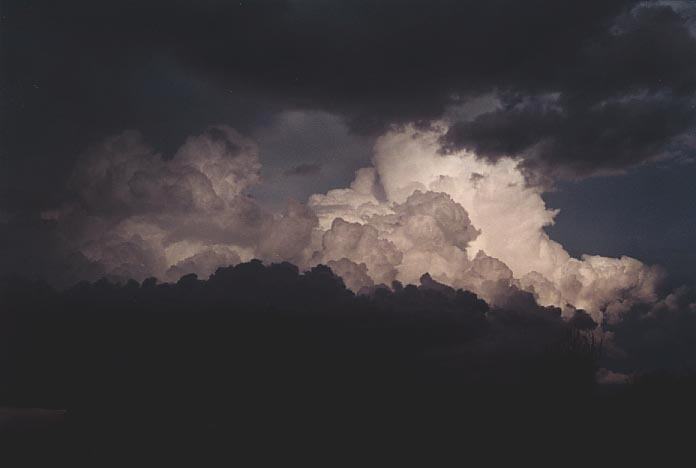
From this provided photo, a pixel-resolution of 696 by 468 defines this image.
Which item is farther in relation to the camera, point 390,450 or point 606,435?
point 390,450

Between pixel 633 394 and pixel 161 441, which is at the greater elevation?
pixel 633 394

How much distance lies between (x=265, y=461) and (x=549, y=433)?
149 ft

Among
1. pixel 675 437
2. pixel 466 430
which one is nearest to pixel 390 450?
pixel 466 430

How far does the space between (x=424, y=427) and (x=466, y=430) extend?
1318 centimetres

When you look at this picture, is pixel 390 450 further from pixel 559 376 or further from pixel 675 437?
pixel 675 437

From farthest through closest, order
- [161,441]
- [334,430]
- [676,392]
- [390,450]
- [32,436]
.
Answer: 1. [334,430]
2. [390,450]
3. [676,392]
4. [161,441]
5. [32,436]

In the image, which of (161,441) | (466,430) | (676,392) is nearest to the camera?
(161,441)

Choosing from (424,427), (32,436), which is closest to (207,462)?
(32,436)

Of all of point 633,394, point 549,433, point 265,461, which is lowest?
point 265,461

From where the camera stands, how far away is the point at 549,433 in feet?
316

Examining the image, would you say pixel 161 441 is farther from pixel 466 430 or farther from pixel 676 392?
pixel 676 392

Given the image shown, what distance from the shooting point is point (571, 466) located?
255 feet

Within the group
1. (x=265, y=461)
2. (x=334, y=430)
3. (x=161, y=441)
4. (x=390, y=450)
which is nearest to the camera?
(x=161, y=441)

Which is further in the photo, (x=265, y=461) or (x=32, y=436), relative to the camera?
(x=265, y=461)
